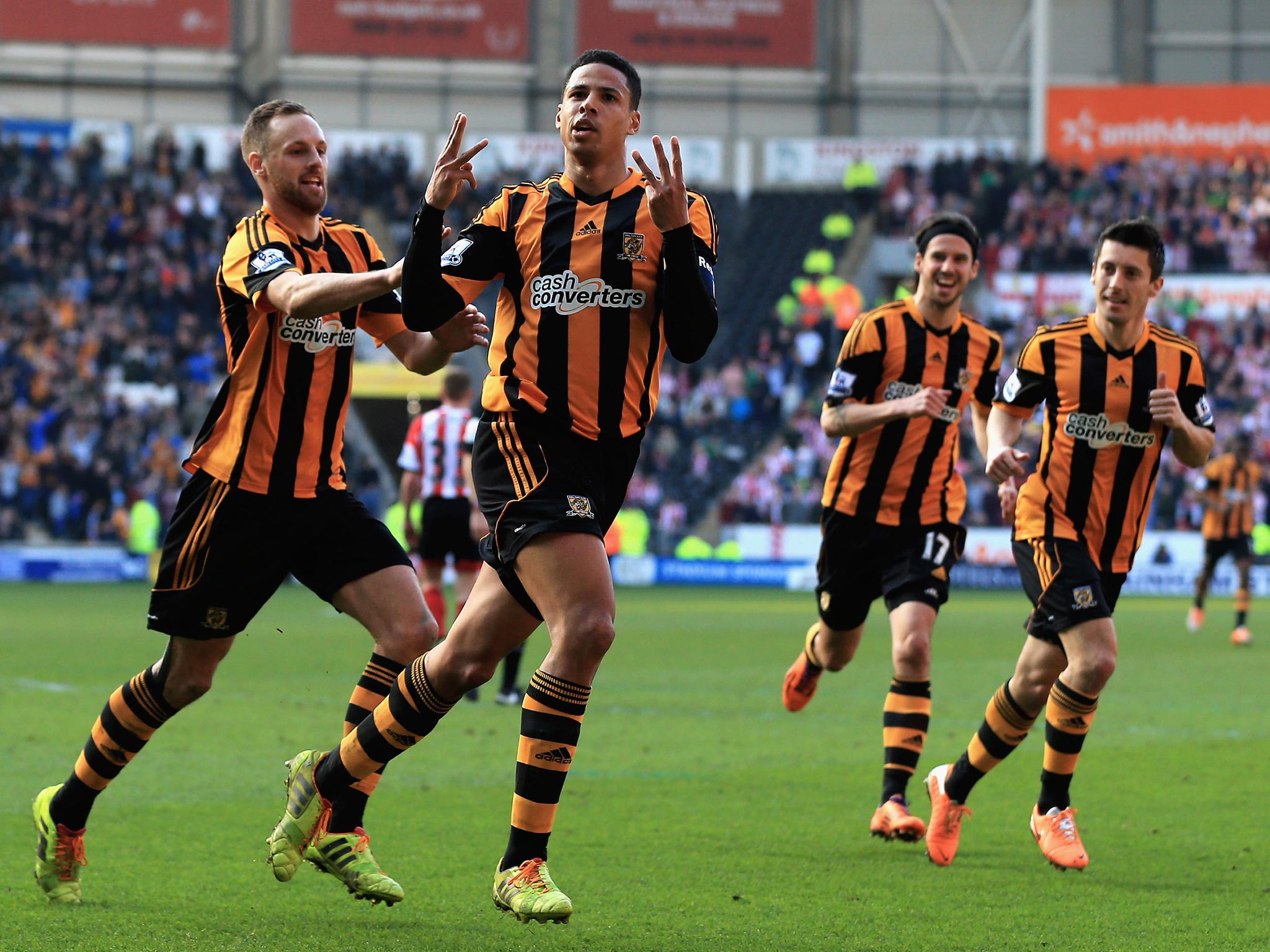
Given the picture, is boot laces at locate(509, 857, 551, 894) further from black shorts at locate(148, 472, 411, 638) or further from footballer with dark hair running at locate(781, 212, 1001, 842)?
footballer with dark hair running at locate(781, 212, 1001, 842)

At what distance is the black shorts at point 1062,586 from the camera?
608cm

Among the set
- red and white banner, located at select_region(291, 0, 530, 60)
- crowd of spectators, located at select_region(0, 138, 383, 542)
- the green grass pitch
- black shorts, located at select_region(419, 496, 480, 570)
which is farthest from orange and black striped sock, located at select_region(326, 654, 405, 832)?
red and white banner, located at select_region(291, 0, 530, 60)

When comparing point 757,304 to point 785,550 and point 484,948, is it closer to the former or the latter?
point 785,550

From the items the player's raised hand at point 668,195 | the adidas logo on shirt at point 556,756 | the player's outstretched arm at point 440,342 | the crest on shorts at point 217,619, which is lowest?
the adidas logo on shirt at point 556,756

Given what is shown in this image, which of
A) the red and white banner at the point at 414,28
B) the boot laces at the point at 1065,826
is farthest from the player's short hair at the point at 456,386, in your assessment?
the red and white banner at the point at 414,28

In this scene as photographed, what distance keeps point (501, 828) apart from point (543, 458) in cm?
229

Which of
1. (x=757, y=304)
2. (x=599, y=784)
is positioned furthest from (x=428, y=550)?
(x=757, y=304)

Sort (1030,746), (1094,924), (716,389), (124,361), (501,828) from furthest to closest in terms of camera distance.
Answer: (716,389), (124,361), (1030,746), (501,828), (1094,924)

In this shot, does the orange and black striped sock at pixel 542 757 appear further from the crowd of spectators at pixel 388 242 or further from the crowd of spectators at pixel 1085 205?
the crowd of spectators at pixel 1085 205

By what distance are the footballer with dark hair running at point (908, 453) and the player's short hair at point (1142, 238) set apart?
86 centimetres

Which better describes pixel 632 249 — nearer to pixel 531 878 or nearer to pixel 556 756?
pixel 556 756

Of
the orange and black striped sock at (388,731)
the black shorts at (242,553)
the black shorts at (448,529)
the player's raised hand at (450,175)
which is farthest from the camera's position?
the black shorts at (448,529)

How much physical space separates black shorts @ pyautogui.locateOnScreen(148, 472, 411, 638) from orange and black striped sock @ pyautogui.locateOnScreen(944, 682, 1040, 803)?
7.87 ft

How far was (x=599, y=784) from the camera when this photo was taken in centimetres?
768
